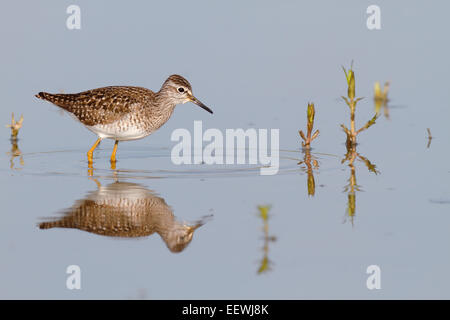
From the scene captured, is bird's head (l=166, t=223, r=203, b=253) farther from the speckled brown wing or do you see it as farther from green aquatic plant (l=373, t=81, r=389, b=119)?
green aquatic plant (l=373, t=81, r=389, b=119)

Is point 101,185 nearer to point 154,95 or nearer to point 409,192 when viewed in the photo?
point 154,95

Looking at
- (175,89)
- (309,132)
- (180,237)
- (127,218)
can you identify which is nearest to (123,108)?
(175,89)

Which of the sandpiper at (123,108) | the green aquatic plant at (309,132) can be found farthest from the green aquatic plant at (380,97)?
the sandpiper at (123,108)

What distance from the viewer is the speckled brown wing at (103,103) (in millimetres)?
14000

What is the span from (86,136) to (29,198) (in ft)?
16.9

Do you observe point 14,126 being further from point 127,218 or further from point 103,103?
point 127,218

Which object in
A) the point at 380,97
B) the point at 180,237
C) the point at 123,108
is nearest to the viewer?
the point at 180,237

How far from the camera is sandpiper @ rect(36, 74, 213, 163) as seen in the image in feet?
45.8

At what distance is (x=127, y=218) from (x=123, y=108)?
185 inches

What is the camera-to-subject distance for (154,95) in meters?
14.7

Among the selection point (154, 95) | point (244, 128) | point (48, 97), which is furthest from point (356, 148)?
point (48, 97)

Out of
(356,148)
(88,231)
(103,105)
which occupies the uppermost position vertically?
(103,105)

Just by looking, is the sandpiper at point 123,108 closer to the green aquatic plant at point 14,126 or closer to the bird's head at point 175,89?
the bird's head at point 175,89

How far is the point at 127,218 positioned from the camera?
31.8 ft
